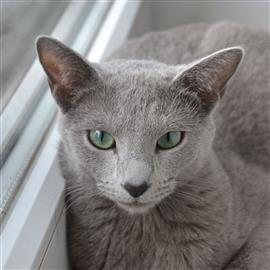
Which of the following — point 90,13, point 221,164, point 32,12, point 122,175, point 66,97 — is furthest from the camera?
point 90,13

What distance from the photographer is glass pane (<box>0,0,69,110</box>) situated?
1285 millimetres

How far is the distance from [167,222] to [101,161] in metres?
0.23

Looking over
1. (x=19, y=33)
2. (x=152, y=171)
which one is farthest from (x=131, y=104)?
(x=19, y=33)

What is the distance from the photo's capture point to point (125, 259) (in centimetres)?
115

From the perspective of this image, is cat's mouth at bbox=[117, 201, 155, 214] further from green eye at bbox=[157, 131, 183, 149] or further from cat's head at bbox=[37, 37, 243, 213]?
green eye at bbox=[157, 131, 183, 149]

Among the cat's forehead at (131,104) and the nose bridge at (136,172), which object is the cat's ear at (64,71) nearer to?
the cat's forehead at (131,104)

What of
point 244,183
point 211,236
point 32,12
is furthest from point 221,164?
point 32,12

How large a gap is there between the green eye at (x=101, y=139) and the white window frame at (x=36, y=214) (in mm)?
159

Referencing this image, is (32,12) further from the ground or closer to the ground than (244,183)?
further from the ground

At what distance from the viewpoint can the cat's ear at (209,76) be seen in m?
1.03

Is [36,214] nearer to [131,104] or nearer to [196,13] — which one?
[131,104]

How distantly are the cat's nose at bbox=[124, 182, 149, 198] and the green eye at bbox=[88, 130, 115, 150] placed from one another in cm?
11

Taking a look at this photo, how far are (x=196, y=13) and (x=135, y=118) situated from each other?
4.10ft

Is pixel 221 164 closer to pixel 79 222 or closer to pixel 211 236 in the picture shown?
pixel 211 236
